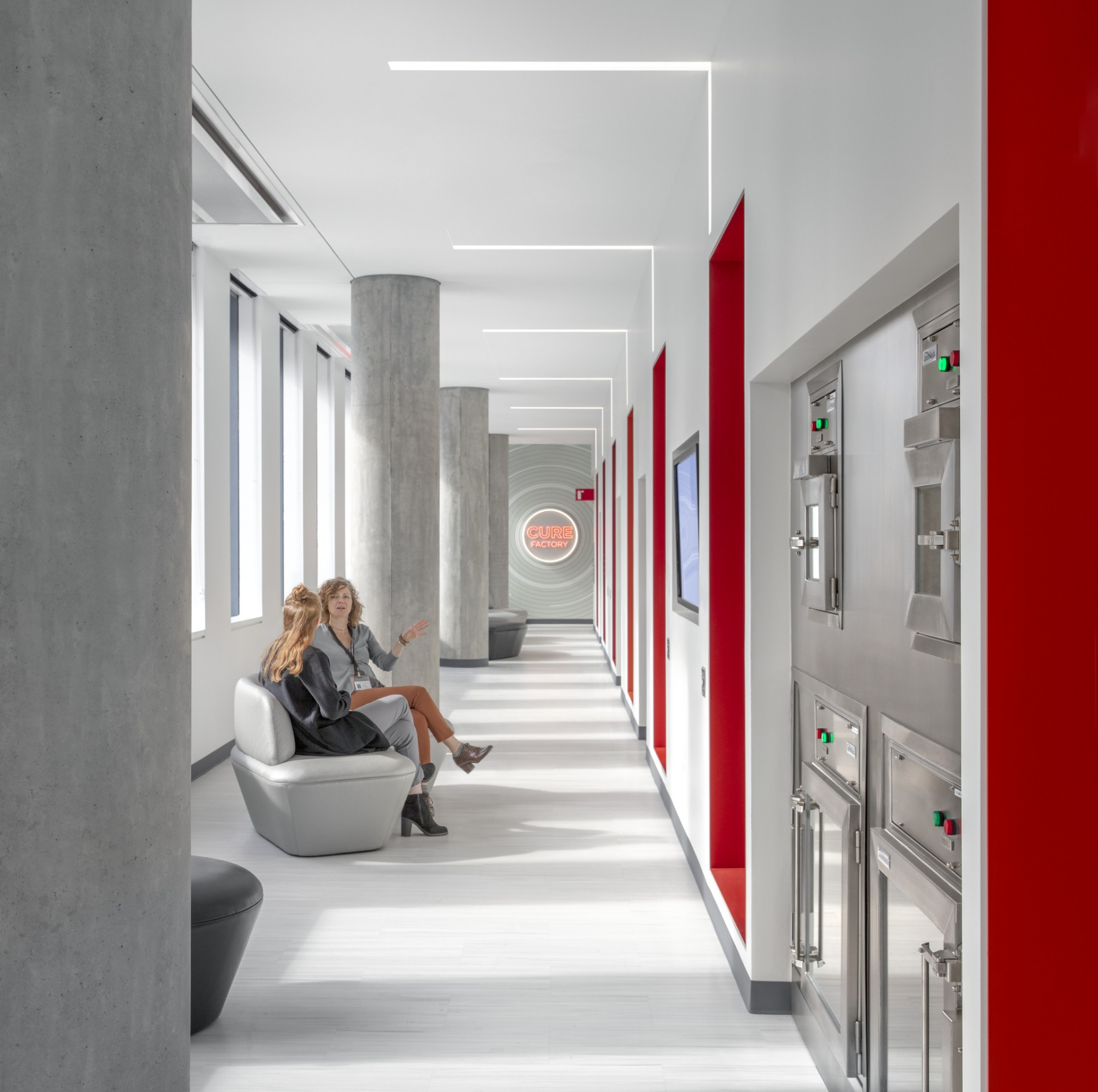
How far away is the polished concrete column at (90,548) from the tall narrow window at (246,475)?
7.58m

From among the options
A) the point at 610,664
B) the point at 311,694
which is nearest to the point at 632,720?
the point at 311,694

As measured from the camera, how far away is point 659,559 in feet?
22.4

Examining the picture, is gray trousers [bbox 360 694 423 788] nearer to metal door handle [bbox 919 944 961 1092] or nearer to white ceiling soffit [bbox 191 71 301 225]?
white ceiling soffit [bbox 191 71 301 225]

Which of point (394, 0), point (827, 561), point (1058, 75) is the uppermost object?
point (394, 0)

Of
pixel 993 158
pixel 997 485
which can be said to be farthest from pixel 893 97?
pixel 997 485

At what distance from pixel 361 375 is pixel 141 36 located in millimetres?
6183

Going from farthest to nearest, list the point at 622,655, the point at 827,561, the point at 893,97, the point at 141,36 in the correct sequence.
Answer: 1. the point at 622,655
2. the point at 827,561
3. the point at 893,97
4. the point at 141,36

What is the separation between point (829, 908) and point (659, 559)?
4.10 metres

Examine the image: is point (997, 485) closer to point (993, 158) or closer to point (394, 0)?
point (993, 158)

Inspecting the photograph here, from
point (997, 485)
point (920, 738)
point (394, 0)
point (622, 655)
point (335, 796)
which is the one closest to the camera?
point (997, 485)

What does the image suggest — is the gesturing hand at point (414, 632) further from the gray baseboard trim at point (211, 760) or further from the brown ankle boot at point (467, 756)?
the gray baseboard trim at point (211, 760)

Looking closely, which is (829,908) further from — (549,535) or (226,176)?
(549,535)

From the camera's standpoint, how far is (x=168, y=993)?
170 centimetres

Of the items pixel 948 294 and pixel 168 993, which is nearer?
pixel 168 993
